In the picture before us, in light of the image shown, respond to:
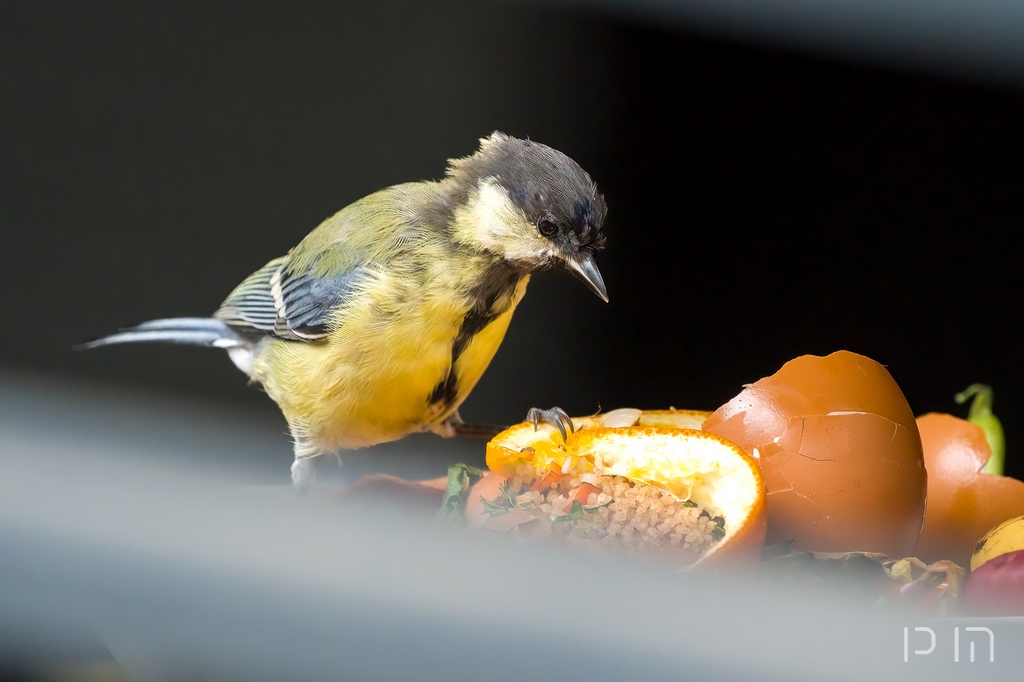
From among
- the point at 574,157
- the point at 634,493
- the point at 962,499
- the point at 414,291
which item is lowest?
the point at 634,493

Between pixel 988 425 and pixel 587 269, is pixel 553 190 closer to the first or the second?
pixel 587 269

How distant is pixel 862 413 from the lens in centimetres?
69

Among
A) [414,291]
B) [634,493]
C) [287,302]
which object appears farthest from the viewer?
[287,302]

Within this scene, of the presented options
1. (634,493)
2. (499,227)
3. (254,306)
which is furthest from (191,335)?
(634,493)

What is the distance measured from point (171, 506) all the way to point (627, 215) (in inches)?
64.1

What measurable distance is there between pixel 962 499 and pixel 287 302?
2.49 ft

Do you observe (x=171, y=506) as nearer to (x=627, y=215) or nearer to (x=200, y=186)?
(x=200, y=186)

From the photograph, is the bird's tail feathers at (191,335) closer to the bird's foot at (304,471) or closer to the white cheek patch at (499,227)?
the bird's foot at (304,471)

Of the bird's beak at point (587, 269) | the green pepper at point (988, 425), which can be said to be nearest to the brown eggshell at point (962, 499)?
the green pepper at point (988, 425)

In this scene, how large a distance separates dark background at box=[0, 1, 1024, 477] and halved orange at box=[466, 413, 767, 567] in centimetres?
86

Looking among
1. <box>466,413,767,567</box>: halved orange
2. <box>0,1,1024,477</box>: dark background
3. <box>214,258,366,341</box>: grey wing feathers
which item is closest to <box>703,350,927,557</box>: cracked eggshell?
<box>466,413,767,567</box>: halved orange

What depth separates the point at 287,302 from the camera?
105 cm

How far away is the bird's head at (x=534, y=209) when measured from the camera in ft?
2.50

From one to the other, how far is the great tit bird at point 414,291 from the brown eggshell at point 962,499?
15.8 inches
